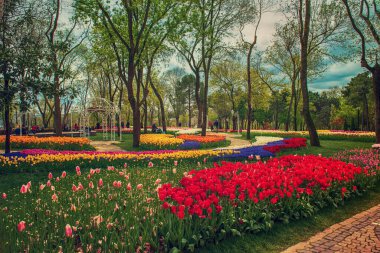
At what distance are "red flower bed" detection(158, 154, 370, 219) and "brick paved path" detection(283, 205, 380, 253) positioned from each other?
0.77 meters

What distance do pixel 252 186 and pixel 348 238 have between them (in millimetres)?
1787

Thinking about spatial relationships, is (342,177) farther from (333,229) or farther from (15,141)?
(15,141)

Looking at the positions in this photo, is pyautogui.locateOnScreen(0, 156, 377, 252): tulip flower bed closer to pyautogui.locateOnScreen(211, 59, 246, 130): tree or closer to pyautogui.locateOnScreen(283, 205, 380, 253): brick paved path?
pyautogui.locateOnScreen(283, 205, 380, 253): brick paved path

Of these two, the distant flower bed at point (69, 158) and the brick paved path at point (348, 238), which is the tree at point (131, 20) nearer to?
the distant flower bed at point (69, 158)

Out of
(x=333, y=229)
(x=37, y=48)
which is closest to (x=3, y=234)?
(x=333, y=229)

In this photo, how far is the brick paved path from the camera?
4395 millimetres

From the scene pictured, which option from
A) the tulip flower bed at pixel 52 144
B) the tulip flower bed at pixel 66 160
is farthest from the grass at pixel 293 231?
the tulip flower bed at pixel 52 144

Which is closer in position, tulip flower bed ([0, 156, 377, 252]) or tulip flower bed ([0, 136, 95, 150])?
tulip flower bed ([0, 156, 377, 252])

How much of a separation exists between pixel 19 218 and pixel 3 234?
752 millimetres

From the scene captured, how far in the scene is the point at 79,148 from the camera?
17.6 meters

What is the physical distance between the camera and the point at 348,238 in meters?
4.82

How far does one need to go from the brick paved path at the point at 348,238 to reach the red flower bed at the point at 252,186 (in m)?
0.77

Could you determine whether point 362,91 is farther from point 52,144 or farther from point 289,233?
point 289,233

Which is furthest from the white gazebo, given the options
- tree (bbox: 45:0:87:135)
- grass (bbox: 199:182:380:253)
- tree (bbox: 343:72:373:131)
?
tree (bbox: 343:72:373:131)
